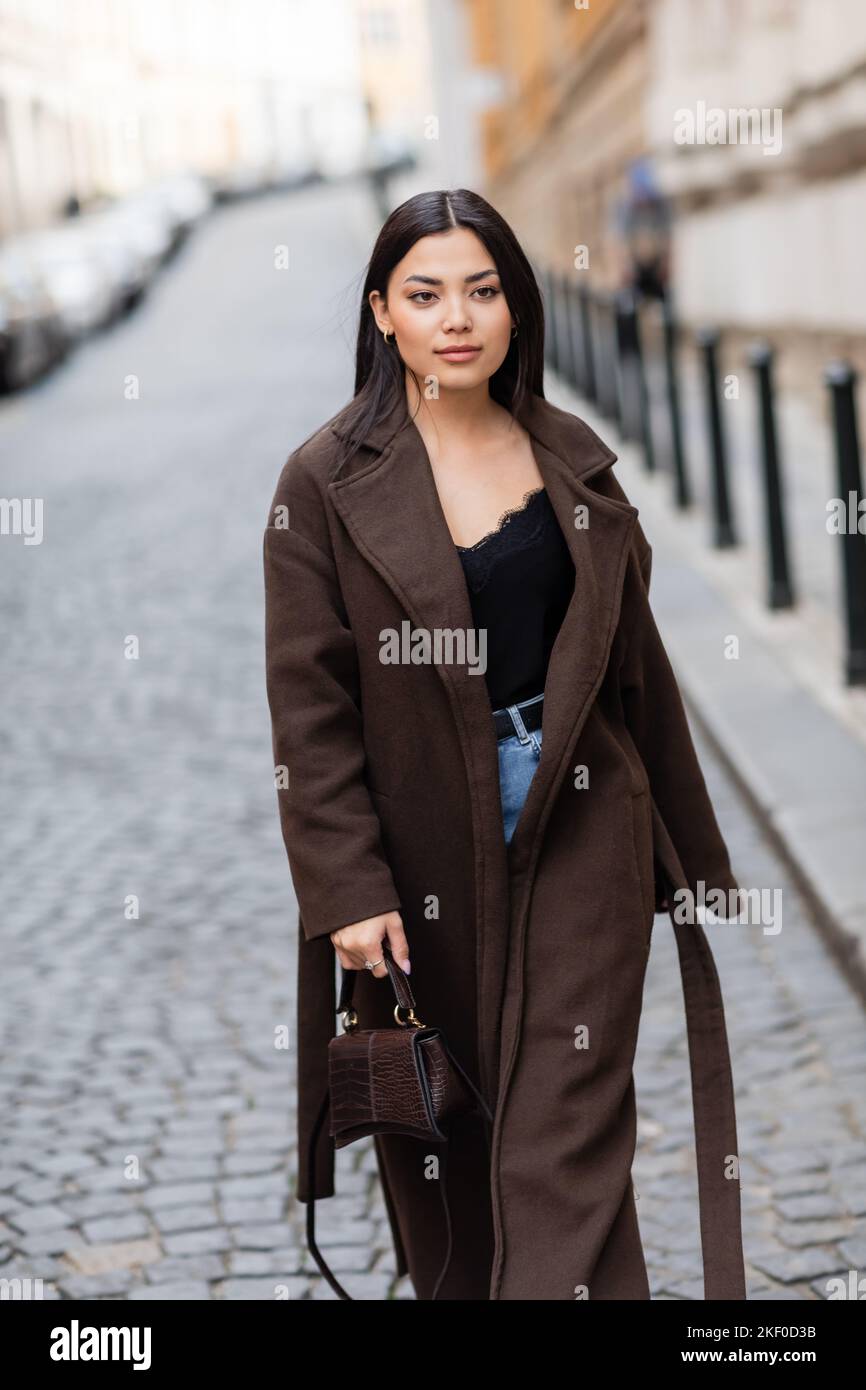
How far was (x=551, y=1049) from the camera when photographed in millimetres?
2727

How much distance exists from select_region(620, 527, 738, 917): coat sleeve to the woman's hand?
440mm

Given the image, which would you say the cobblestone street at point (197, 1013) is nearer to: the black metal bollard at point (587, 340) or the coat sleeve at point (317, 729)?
the coat sleeve at point (317, 729)

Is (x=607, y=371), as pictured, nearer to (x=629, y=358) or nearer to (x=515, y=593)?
(x=629, y=358)

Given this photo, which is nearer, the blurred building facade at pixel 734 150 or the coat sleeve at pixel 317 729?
the coat sleeve at pixel 317 729

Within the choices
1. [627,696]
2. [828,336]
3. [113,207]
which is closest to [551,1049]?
[627,696]

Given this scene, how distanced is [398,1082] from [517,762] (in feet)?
1.48

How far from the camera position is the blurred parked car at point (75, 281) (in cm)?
2864

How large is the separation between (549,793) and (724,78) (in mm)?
17378

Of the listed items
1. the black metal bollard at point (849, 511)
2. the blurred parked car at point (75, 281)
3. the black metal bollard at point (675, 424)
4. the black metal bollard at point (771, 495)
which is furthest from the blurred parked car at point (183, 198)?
the black metal bollard at point (849, 511)

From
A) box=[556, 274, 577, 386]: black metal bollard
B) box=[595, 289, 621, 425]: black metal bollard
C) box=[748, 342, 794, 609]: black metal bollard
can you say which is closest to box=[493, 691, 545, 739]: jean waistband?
box=[748, 342, 794, 609]: black metal bollard

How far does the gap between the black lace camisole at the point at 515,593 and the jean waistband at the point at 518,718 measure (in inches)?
0.5

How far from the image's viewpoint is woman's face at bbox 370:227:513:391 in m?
2.70

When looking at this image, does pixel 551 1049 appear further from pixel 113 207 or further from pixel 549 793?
pixel 113 207

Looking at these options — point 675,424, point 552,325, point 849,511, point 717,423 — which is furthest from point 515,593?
point 552,325
